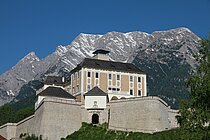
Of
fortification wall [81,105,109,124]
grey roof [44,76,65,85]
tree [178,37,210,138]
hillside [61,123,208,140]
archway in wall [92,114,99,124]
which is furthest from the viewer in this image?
grey roof [44,76,65,85]

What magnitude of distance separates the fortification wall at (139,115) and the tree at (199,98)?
2880cm

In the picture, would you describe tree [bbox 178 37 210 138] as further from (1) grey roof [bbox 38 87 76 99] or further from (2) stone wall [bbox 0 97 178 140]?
(1) grey roof [bbox 38 87 76 99]

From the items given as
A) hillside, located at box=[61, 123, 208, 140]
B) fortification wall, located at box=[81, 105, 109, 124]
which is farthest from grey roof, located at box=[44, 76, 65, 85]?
hillside, located at box=[61, 123, 208, 140]

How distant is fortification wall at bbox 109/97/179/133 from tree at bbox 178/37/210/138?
28798 millimetres

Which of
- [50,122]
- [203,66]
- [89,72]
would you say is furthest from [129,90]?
[203,66]

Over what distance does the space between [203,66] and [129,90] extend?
159ft

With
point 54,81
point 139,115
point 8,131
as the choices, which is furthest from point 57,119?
point 54,81

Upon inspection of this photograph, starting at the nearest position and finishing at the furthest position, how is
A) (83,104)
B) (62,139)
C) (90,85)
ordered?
(62,139) < (83,104) < (90,85)

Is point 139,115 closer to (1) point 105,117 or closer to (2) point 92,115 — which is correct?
(1) point 105,117

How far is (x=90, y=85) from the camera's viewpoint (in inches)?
3246

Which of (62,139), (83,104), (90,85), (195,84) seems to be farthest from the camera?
(90,85)

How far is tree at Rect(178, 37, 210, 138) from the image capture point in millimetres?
34781

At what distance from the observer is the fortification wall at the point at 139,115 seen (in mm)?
66062

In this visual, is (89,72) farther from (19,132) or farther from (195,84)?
(195,84)
